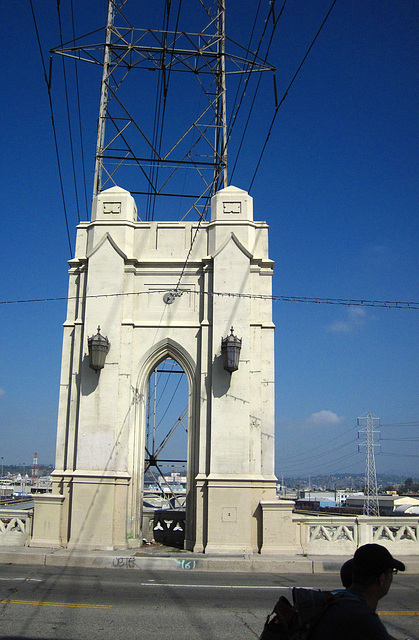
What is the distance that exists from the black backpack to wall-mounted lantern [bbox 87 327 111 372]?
12276 mm

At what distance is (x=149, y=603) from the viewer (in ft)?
29.4

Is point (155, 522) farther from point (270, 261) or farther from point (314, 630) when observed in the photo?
point (314, 630)

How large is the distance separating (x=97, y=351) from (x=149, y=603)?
7.15 m

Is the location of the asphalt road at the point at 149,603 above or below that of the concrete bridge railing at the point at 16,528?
below

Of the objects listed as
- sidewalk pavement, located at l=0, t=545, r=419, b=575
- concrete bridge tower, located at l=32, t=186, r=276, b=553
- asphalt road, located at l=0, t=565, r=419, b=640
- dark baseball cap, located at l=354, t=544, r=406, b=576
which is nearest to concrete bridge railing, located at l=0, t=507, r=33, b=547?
concrete bridge tower, located at l=32, t=186, r=276, b=553

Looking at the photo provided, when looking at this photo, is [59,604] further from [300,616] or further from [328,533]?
[328,533]

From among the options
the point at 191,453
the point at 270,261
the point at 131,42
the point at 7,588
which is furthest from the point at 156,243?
the point at 7,588

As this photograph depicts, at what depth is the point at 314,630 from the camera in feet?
9.76

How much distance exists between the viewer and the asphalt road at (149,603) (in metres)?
7.50

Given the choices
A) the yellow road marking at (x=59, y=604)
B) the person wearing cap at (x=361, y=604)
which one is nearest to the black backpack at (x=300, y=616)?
the person wearing cap at (x=361, y=604)

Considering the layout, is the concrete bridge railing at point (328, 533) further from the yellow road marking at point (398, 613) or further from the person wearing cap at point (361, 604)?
the person wearing cap at point (361, 604)

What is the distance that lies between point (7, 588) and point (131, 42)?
16.1 m

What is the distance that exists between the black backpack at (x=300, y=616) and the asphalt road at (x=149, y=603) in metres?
4.82

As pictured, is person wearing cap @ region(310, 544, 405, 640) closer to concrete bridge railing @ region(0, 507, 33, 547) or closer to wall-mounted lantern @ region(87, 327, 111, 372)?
wall-mounted lantern @ region(87, 327, 111, 372)
